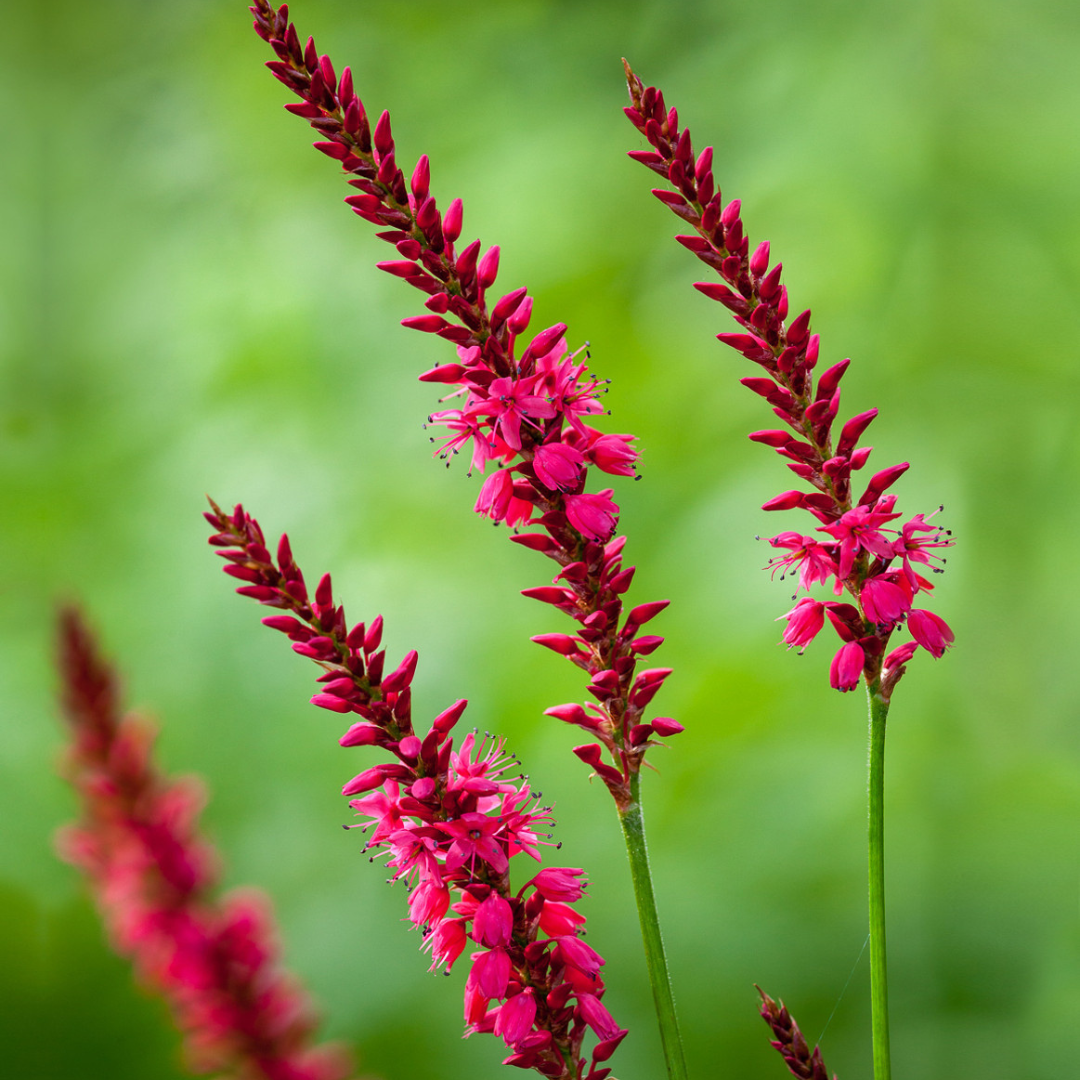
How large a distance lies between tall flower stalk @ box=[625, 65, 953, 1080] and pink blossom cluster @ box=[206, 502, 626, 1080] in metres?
0.12

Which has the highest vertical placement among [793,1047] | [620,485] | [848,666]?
[620,485]

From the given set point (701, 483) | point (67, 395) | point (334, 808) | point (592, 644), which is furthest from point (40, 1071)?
point (592, 644)

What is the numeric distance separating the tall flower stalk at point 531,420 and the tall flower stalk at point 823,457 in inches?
2.7

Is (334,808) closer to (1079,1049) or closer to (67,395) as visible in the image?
(67,395)

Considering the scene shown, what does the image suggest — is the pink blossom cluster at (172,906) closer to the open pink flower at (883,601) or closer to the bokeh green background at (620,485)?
the open pink flower at (883,601)

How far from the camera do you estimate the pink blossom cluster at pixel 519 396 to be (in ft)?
1.37

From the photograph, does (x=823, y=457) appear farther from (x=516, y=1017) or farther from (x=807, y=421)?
(x=516, y=1017)

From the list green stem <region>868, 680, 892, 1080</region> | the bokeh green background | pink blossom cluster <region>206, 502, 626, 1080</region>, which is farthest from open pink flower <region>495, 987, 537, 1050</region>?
the bokeh green background

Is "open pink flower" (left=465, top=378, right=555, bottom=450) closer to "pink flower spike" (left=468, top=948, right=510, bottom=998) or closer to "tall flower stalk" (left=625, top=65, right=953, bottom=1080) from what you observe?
"tall flower stalk" (left=625, top=65, right=953, bottom=1080)

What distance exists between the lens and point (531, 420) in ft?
1.39

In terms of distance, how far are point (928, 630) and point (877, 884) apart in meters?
0.11

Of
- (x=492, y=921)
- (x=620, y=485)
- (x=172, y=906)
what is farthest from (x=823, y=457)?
(x=620, y=485)

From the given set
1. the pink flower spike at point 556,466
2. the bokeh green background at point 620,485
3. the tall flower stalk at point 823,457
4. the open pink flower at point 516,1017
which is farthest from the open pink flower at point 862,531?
the bokeh green background at point 620,485

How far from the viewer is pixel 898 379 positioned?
1.28 metres
